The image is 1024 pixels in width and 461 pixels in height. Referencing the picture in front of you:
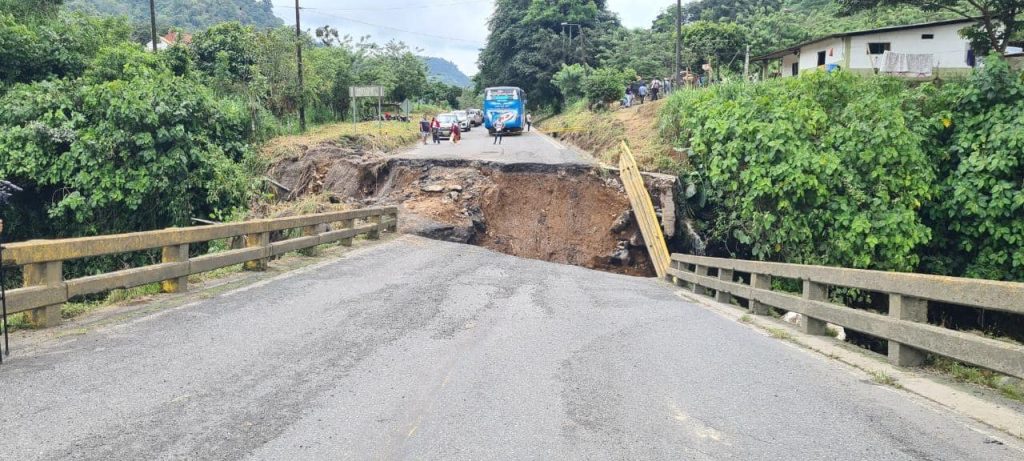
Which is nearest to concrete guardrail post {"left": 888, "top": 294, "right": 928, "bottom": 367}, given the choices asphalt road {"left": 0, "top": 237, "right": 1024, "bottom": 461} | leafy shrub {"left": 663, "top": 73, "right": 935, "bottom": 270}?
asphalt road {"left": 0, "top": 237, "right": 1024, "bottom": 461}

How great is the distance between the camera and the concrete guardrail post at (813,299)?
27.6ft

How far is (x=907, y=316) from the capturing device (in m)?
6.39

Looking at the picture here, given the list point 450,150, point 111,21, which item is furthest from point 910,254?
point 111,21

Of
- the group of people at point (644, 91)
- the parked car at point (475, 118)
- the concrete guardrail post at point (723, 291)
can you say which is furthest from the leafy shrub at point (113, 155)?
the parked car at point (475, 118)

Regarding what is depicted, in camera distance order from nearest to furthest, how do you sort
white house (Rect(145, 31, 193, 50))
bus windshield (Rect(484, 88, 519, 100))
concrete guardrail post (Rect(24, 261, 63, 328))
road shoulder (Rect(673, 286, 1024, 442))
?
1. road shoulder (Rect(673, 286, 1024, 442))
2. concrete guardrail post (Rect(24, 261, 63, 328))
3. white house (Rect(145, 31, 193, 50))
4. bus windshield (Rect(484, 88, 519, 100))

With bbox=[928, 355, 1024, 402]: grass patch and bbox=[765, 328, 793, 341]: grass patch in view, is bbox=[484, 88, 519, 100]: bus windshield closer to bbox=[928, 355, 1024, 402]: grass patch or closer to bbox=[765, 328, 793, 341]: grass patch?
bbox=[765, 328, 793, 341]: grass patch

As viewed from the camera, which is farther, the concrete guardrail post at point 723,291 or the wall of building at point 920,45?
the wall of building at point 920,45

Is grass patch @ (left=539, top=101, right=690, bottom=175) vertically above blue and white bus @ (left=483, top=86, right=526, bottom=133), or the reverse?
blue and white bus @ (left=483, top=86, right=526, bottom=133)

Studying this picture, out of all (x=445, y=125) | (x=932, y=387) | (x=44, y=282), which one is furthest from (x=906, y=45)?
(x=44, y=282)

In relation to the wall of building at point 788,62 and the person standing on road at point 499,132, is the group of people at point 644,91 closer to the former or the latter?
the wall of building at point 788,62

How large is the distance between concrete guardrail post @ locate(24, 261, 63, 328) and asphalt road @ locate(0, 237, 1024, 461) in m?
0.53

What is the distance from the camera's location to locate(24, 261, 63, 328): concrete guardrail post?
6.84 m

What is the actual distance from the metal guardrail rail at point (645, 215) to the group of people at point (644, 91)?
21434 mm

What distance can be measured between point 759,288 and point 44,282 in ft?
29.4
